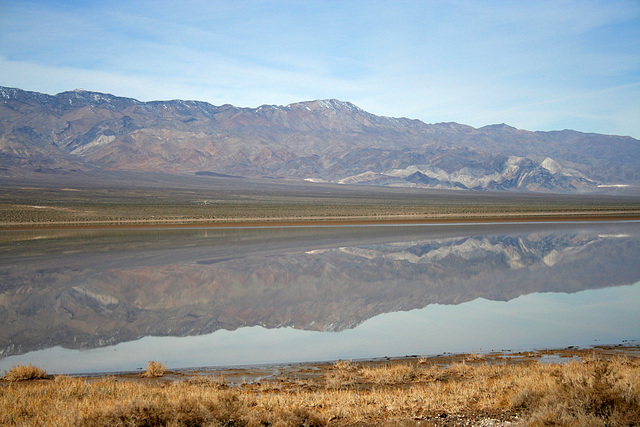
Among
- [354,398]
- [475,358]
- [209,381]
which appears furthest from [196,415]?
[475,358]

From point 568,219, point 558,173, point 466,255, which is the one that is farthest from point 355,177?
point 466,255

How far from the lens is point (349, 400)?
657 cm

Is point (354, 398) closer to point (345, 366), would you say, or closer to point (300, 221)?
point (345, 366)

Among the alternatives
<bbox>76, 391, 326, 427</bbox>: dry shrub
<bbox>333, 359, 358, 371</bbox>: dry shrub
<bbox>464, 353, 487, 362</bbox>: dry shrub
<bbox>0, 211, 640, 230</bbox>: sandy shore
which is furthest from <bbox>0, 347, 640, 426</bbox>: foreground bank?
<bbox>0, 211, 640, 230</bbox>: sandy shore

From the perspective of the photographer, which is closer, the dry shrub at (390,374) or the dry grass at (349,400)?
the dry grass at (349,400)

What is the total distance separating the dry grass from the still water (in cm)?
198

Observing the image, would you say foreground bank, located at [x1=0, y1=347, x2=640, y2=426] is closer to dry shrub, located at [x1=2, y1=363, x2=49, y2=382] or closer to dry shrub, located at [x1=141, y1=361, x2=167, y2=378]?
dry shrub, located at [x1=141, y1=361, x2=167, y2=378]

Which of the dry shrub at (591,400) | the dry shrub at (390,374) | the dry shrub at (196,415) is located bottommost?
the dry shrub at (390,374)

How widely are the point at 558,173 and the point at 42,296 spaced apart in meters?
178

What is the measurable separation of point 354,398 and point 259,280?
10.1m

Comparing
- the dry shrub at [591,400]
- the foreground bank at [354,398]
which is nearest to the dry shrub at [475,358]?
the foreground bank at [354,398]

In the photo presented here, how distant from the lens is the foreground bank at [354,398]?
5.68m

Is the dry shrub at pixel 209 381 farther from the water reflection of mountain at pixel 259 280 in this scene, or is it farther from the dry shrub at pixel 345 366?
the water reflection of mountain at pixel 259 280

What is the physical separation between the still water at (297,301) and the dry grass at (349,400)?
6.49 ft
